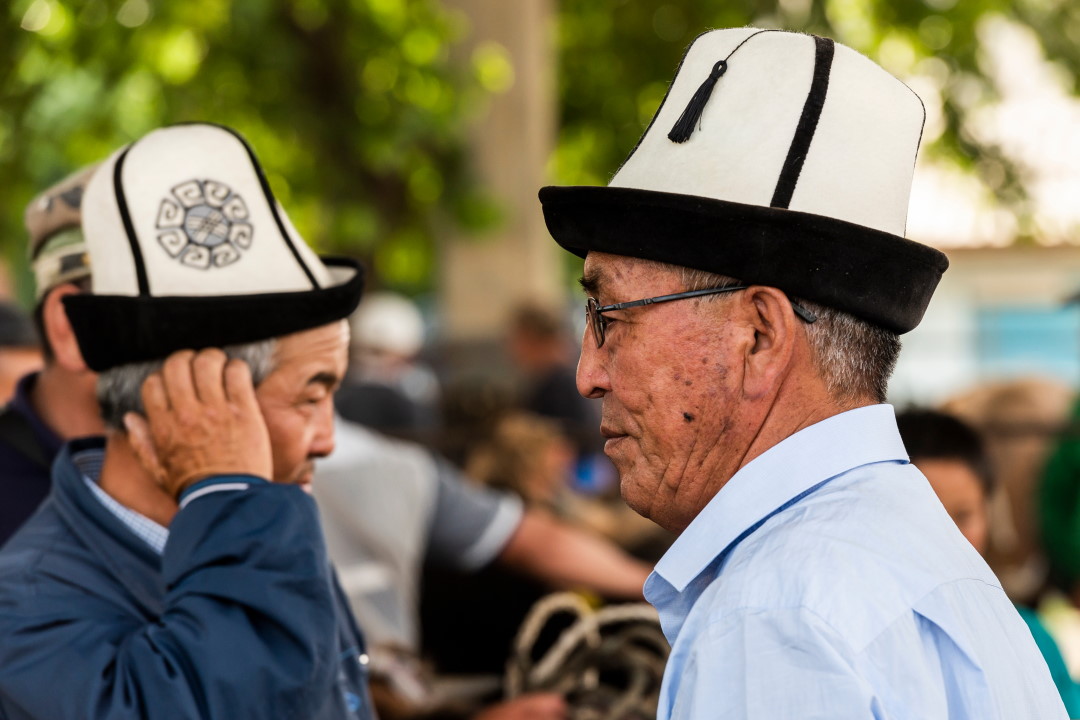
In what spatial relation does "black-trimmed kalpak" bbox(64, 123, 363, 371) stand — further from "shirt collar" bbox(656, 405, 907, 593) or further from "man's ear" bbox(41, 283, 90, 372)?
"shirt collar" bbox(656, 405, 907, 593)

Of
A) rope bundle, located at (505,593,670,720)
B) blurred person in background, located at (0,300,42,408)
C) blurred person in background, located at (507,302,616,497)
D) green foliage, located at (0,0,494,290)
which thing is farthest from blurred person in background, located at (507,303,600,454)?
rope bundle, located at (505,593,670,720)

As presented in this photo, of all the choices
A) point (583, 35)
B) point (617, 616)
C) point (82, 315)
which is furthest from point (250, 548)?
point (583, 35)

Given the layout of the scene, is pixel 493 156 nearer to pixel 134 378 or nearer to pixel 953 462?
pixel 953 462

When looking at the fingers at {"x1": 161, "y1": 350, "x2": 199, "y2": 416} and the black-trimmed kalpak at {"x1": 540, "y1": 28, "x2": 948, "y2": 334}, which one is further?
the fingers at {"x1": 161, "y1": 350, "x2": 199, "y2": 416}

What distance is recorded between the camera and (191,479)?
1892mm

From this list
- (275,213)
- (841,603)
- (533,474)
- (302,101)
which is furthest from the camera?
(302,101)

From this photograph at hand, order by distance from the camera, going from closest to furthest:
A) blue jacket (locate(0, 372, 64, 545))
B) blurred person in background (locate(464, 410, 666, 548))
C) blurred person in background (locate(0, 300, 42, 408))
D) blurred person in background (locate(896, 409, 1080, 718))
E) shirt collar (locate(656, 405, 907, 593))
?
shirt collar (locate(656, 405, 907, 593))
blue jacket (locate(0, 372, 64, 545))
blurred person in background (locate(896, 409, 1080, 718))
blurred person in background (locate(0, 300, 42, 408))
blurred person in background (locate(464, 410, 666, 548))

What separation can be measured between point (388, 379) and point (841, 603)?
711 centimetres

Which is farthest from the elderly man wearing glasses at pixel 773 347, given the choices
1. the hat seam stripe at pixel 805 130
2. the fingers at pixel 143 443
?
the fingers at pixel 143 443

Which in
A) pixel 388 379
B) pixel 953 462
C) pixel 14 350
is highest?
pixel 953 462

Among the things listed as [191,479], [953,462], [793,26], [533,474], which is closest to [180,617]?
[191,479]

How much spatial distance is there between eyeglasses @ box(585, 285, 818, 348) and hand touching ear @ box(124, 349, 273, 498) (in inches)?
24.0

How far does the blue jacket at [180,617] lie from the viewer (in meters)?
1.71

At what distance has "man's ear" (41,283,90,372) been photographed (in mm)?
2371
